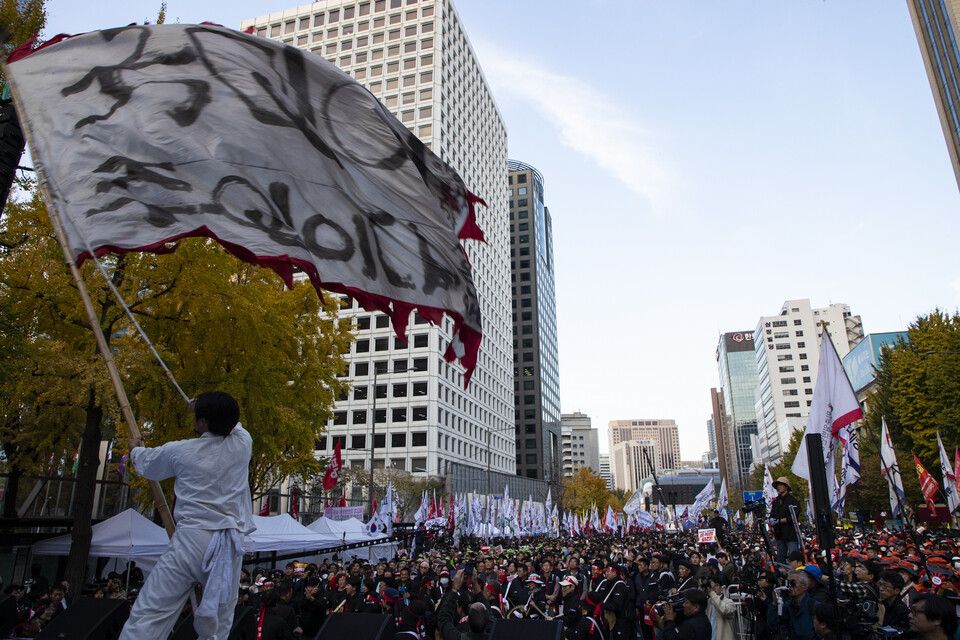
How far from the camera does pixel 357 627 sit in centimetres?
558

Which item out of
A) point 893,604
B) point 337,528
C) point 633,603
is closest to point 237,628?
point 893,604

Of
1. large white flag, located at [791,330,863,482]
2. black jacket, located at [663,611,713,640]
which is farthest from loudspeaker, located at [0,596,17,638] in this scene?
large white flag, located at [791,330,863,482]

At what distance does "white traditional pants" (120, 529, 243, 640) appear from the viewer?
3.55m

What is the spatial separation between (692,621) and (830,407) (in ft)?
17.6

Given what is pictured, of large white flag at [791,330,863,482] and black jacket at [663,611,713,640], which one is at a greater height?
large white flag at [791,330,863,482]

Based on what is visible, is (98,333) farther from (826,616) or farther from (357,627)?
(826,616)

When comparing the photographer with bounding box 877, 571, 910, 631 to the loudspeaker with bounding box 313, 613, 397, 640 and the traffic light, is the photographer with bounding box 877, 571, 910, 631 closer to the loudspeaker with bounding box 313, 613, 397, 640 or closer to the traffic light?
the loudspeaker with bounding box 313, 613, 397, 640

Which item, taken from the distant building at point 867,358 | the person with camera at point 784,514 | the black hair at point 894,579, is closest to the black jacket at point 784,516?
the person with camera at point 784,514

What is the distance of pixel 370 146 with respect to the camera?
6695mm

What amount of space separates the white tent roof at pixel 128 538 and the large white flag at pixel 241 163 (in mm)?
12187

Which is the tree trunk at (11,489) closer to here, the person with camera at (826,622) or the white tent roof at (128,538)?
the white tent roof at (128,538)

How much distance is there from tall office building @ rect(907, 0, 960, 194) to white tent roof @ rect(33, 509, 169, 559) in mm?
61242

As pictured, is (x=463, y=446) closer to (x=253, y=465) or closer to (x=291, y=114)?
(x=253, y=465)

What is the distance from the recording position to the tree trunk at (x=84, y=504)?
1298 cm
